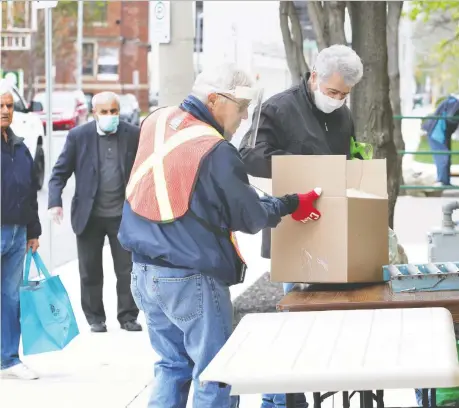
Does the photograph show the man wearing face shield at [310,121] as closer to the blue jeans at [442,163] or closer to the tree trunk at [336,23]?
the tree trunk at [336,23]

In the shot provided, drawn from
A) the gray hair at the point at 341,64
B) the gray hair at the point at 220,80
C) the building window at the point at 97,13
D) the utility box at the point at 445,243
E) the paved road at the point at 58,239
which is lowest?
the paved road at the point at 58,239

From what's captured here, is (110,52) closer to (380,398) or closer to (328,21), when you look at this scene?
(328,21)

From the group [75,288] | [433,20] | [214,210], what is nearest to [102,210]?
[75,288]

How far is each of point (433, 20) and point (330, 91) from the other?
21.8m

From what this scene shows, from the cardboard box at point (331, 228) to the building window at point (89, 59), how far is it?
150ft

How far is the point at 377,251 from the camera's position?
16.0ft

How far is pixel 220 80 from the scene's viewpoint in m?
4.47

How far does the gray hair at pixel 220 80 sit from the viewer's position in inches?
176

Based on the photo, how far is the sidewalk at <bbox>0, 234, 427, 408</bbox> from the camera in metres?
6.59

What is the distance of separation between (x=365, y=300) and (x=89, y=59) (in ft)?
161

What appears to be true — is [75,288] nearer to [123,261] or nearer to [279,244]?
[123,261]

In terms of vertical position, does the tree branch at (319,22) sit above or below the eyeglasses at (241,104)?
above

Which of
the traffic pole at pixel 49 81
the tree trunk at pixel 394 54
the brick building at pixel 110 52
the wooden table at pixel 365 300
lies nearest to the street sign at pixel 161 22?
the traffic pole at pixel 49 81

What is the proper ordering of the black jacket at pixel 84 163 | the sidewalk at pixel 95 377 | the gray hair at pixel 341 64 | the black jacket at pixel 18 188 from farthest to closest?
the black jacket at pixel 84 163, the black jacket at pixel 18 188, the sidewalk at pixel 95 377, the gray hair at pixel 341 64
